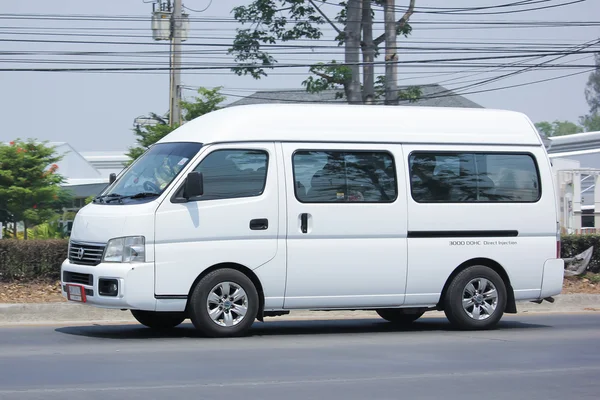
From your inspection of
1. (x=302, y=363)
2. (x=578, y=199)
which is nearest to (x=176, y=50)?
(x=578, y=199)

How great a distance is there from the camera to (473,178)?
12391mm

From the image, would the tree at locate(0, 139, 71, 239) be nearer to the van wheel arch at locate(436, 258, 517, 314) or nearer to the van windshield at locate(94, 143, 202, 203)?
the van windshield at locate(94, 143, 202, 203)

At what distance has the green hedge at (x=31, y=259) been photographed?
47.9ft

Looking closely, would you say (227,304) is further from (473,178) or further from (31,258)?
(31,258)

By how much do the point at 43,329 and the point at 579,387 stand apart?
6665 mm

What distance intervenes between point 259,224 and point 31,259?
507 centimetres

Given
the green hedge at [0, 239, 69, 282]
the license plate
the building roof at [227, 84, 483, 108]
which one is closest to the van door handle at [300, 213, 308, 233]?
the license plate

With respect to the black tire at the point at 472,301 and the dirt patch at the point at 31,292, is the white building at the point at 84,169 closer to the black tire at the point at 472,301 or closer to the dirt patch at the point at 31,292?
the dirt patch at the point at 31,292

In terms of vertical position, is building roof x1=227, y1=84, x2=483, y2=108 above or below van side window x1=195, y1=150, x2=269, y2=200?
above

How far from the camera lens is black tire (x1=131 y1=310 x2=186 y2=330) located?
1192 centimetres

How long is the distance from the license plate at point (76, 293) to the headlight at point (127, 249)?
0.57 meters

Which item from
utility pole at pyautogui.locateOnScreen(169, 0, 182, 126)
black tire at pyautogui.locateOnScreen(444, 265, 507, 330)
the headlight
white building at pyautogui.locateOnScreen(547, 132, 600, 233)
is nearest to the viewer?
the headlight

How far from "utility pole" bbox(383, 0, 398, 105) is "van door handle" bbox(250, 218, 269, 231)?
53.1 ft

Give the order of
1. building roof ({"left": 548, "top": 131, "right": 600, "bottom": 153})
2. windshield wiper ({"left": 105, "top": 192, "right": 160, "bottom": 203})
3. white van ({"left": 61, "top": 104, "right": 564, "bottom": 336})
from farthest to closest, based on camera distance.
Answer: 1. building roof ({"left": 548, "top": 131, "right": 600, "bottom": 153})
2. windshield wiper ({"left": 105, "top": 192, "right": 160, "bottom": 203})
3. white van ({"left": 61, "top": 104, "right": 564, "bottom": 336})
